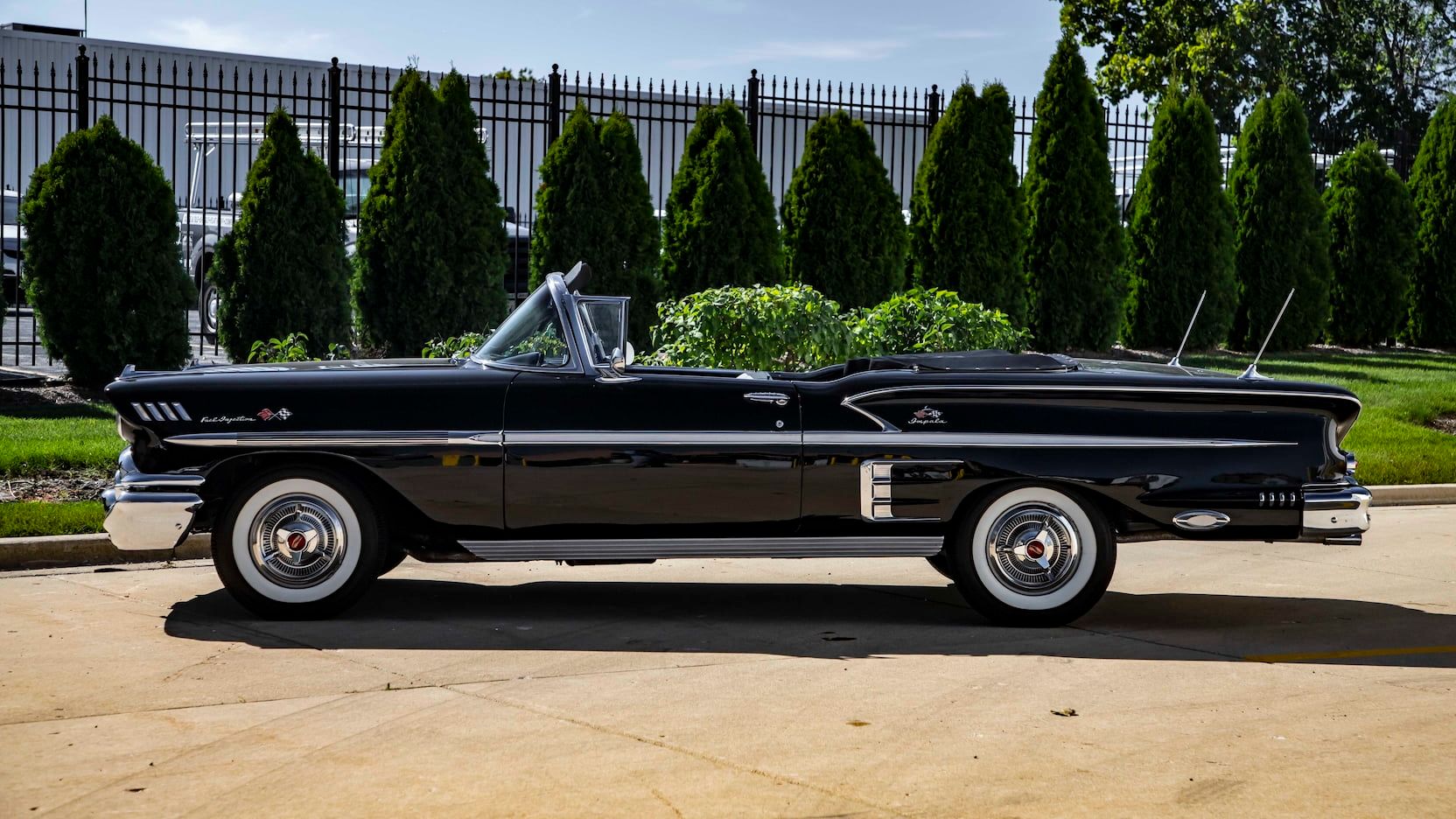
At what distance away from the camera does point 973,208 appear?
1839 centimetres

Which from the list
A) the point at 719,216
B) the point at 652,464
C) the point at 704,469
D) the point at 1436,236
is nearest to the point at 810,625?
the point at 704,469

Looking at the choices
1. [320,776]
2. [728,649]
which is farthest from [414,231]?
[320,776]

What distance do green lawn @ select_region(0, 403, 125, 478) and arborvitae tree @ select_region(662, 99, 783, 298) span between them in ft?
20.5

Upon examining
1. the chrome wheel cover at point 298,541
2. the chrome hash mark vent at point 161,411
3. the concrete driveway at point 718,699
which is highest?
the chrome hash mark vent at point 161,411

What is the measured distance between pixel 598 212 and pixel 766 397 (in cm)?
995

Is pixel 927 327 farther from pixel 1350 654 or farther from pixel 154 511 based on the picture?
pixel 154 511

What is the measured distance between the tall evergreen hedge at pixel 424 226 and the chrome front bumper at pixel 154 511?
9.16 m

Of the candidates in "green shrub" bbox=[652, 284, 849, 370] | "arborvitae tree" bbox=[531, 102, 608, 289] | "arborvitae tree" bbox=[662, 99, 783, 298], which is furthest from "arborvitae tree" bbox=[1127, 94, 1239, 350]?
"green shrub" bbox=[652, 284, 849, 370]

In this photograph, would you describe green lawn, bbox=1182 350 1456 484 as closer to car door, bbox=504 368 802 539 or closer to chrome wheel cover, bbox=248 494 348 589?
car door, bbox=504 368 802 539

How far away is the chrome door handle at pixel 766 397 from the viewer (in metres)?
6.70

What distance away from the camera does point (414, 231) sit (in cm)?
1566

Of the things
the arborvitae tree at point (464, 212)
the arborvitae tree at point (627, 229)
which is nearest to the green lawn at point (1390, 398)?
the arborvitae tree at point (627, 229)

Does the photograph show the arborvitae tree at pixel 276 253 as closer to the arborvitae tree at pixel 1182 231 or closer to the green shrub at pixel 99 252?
the green shrub at pixel 99 252

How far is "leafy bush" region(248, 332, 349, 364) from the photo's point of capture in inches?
496
